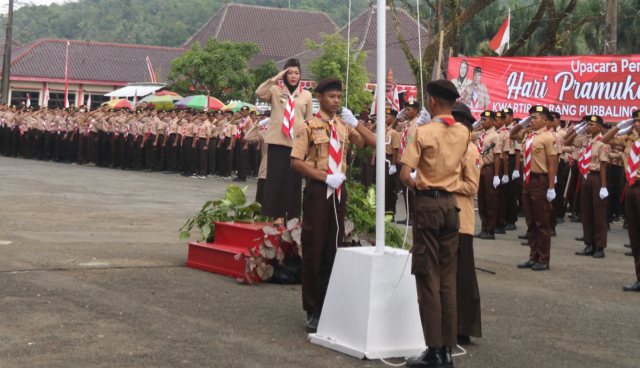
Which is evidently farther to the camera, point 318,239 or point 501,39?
point 501,39

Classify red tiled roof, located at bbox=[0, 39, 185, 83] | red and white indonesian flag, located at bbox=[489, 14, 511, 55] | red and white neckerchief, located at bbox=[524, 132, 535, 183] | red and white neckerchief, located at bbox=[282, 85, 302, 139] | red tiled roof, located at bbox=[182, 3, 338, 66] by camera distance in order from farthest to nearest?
red tiled roof, located at bbox=[182, 3, 338, 66]
red tiled roof, located at bbox=[0, 39, 185, 83]
red and white indonesian flag, located at bbox=[489, 14, 511, 55]
red and white neckerchief, located at bbox=[524, 132, 535, 183]
red and white neckerchief, located at bbox=[282, 85, 302, 139]

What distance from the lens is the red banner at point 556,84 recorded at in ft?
48.6

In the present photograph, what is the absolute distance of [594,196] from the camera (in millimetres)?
11750

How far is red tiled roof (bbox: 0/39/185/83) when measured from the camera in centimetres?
5750

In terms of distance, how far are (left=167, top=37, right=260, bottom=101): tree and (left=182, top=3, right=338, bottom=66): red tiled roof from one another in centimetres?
1751

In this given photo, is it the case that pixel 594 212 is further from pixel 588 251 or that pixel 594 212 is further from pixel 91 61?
pixel 91 61

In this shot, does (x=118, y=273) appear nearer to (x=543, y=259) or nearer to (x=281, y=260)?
(x=281, y=260)

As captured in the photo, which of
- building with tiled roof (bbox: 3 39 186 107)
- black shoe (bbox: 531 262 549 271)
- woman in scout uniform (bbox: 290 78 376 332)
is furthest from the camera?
building with tiled roof (bbox: 3 39 186 107)

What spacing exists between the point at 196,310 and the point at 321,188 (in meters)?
1.62

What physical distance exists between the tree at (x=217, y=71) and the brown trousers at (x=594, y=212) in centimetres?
3193

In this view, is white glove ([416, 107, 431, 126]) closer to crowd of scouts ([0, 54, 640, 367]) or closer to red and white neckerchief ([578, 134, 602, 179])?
crowd of scouts ([0, 54, 640, 367])

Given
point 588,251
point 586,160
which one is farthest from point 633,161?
point 586,160

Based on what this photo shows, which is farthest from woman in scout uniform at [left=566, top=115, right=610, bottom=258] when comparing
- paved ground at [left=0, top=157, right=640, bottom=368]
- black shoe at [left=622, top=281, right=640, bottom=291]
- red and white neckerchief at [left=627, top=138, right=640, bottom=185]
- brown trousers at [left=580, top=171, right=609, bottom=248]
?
black shoe at [left=622, top=281, right=640, bottom=291]

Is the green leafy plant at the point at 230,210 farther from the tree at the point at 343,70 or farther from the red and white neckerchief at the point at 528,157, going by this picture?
the tree at the point at 343,70
